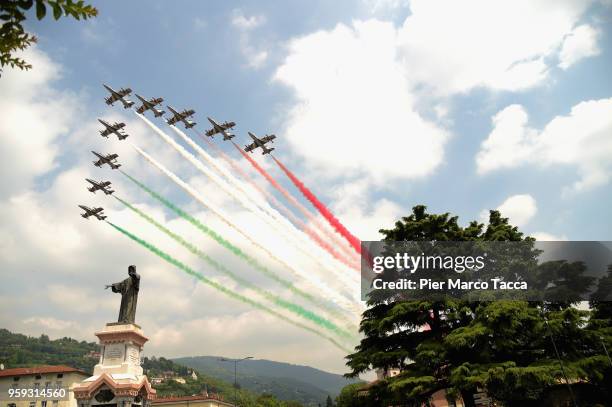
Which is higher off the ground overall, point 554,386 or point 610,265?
point 610,265

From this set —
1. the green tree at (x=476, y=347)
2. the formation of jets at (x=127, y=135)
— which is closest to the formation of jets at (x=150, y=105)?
the formation of jets at (x=127, y=135)

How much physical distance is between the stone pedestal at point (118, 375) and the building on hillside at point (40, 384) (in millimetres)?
36793

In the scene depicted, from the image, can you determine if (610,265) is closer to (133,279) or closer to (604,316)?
(604,316)

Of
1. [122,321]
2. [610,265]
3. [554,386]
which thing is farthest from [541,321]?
[122,321]

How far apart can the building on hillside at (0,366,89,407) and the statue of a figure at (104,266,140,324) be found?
36.1 metres

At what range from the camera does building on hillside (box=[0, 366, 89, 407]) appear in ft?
205

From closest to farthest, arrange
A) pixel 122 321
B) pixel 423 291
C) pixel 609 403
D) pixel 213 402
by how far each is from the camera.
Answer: pixel 609 403 → pixel 423 291 → pixel 122 321 → pixel 213 402

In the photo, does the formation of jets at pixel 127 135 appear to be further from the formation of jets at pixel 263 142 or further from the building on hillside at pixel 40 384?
the building on hillside at pixel 40 384

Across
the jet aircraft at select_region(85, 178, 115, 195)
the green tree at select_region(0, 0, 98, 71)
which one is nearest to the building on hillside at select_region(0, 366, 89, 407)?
the jet aircraft at select_region(85, 178, 115, 195)

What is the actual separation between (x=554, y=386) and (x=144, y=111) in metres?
43.9

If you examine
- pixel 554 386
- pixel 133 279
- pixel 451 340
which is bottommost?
pixel 554 386

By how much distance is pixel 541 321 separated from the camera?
25.9 metres

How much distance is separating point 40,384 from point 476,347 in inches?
2547

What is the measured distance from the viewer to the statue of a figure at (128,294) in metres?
34.7
